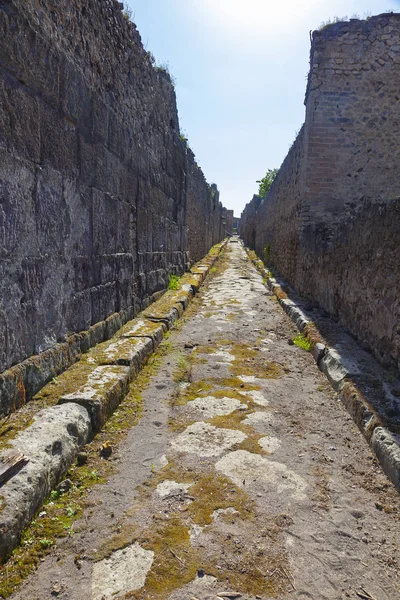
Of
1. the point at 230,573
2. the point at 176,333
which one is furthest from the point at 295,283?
the point at 230,573

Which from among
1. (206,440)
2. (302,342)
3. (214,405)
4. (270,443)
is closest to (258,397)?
→ (214,405)

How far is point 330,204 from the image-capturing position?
8750 millimetres

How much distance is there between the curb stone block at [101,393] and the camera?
2.48m

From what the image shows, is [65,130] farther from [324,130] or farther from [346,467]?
[324,130]

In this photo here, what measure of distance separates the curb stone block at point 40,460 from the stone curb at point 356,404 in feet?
5.40

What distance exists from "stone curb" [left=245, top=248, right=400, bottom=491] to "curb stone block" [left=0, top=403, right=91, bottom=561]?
1647 millimetres

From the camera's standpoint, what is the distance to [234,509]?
6.01 feet

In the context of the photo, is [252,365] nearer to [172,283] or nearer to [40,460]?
[40,460]

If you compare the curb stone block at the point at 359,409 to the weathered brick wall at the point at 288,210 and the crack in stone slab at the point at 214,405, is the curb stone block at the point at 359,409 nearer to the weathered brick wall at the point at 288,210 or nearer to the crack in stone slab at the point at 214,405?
the crack in stone slab at the point at 214,405

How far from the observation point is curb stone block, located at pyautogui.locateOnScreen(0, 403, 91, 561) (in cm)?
154

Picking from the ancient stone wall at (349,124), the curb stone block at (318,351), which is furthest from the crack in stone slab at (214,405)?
the ancient stone wall at (349,124)

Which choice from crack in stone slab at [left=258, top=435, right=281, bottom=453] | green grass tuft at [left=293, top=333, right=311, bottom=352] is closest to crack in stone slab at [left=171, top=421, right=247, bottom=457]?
crack in stone slab at [left=258, top=435, right=281, bottom=453]

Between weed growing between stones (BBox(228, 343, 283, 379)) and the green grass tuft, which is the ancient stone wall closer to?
the green grass tuft

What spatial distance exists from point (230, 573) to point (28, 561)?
0.74 meters
